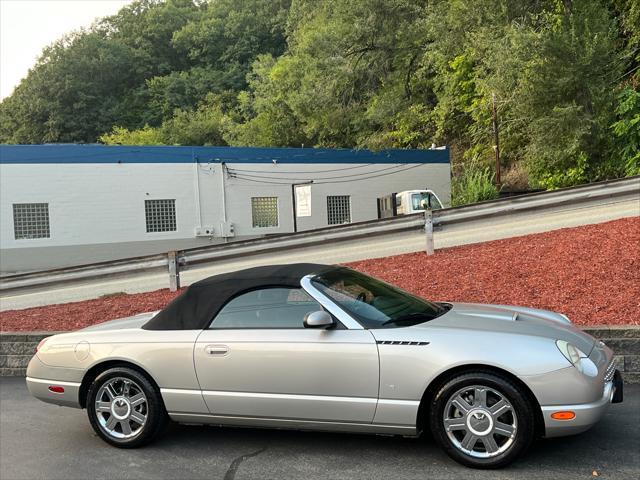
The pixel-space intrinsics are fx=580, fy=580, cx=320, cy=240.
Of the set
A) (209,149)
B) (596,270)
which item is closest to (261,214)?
(209,149)

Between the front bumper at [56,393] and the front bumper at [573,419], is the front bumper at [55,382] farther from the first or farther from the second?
the front bumper at [573,419]

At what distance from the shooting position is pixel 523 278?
302 inches

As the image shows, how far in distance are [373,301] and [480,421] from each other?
1.18 metres

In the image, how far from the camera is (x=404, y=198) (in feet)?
70.1

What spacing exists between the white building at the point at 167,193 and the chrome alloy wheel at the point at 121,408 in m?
20.2

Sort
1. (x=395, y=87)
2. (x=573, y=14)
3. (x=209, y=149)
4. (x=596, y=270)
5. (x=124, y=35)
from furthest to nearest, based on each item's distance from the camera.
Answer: (x=124, y=35) → (x=395, y=87) → (x=209, y=149) → (x=573, y=14) → (x=596, y=270)

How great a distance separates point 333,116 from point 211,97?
31.1 metres

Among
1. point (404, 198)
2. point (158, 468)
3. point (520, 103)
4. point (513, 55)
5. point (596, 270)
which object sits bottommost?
point (158, 468)

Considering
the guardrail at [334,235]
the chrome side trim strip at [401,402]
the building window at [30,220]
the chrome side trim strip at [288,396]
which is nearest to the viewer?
the chrome side trim strip at [401,402]

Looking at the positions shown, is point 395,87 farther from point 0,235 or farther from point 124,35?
point 124,35

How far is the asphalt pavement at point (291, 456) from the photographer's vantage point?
12.7 feet

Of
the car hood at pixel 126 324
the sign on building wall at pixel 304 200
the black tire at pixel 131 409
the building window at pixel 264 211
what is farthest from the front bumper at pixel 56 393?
the building window at pixel 264 211

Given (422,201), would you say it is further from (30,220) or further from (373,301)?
(373,301)

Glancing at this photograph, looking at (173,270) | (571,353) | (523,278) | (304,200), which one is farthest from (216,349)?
(304,200)
